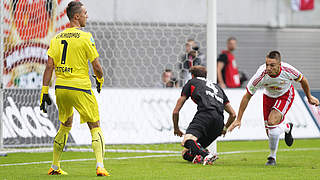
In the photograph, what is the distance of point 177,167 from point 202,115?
105 centimetres

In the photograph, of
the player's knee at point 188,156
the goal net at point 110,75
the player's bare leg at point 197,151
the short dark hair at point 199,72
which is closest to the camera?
the player's bare leg at point 197,151

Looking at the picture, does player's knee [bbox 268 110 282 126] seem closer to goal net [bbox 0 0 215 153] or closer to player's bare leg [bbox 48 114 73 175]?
player's bare leg [bbox 48 114 73 175]

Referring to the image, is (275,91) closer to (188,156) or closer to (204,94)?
(204,94)

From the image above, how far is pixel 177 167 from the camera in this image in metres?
8.51

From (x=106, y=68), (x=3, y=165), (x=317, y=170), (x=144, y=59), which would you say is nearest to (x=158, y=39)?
(x=144, y=59)

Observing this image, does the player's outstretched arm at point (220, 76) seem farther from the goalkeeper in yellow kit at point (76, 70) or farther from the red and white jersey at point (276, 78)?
the goalkeeper in yellow kit at point (76, 70)

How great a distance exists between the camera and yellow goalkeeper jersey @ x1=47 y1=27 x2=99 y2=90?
7320mm

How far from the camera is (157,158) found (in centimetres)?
1011

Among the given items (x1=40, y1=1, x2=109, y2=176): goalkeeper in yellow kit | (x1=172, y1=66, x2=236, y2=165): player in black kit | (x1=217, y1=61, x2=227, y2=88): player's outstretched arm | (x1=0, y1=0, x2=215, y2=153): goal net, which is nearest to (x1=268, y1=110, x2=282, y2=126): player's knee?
(x1=172, y1=66, x2=236, y2=165): player in black kit

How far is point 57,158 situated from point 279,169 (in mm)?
2690

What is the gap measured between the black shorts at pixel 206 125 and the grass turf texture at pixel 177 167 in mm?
423

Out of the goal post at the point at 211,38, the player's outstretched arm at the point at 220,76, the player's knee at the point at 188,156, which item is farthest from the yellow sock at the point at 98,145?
the player's outstretched arm at the point at 220,76

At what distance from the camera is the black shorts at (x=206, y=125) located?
9.22m

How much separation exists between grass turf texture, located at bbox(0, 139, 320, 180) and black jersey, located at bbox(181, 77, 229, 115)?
2.61 ft
